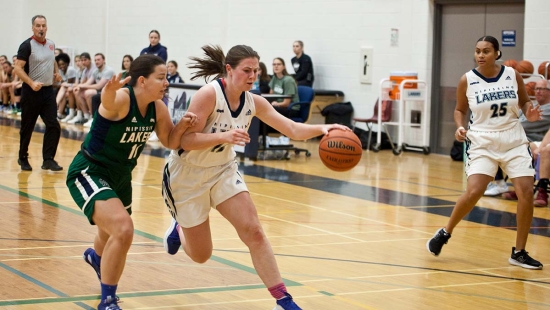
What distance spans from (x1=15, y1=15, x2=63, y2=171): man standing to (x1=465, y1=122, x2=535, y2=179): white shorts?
5479 millimetres

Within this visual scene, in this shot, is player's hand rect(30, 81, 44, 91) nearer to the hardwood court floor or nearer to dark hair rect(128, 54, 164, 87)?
the hardwood court floor

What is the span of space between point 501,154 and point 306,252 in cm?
162

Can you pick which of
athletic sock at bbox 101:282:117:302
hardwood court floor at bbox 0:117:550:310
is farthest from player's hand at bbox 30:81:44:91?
athletic sock at bbox 101:282:117:302

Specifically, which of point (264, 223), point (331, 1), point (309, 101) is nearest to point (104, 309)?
point (264, 223)

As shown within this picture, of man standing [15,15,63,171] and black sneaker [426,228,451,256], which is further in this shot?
man standing [15,15,63,171]

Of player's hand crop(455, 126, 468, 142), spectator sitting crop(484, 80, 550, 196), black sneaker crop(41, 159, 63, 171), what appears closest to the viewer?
player's hand crop(455, 126, 468, 142)

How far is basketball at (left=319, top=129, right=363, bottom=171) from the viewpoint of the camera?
500 centimetres

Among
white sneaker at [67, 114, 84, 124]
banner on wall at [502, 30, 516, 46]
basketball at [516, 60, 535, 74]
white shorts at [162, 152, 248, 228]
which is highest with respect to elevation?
banner on wall at [502, 30, 516, 46]

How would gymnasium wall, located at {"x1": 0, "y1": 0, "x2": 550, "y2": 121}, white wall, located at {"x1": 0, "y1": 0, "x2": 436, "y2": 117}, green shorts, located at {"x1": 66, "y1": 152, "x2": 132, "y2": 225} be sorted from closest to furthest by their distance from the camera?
green shorts, located at {"x1": 66, "y1": 152, "x2": 132, "y2": 225}
gymnasium wall, located at {"x1": 0, "y1": 0, "x2": 550, "y2": 121}
white wall, located at {"x1": 0, "y1": 0, "x2": 436, "y2": 117}

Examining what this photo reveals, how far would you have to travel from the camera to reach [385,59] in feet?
48.9

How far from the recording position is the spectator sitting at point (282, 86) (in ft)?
42.3

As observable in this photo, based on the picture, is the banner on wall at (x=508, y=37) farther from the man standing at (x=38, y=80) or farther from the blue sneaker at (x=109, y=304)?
the blue sneaker at (x=109, y=304)

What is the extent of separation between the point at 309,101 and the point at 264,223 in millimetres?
6072

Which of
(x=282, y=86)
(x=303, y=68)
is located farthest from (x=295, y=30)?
(x=282, y=86)
